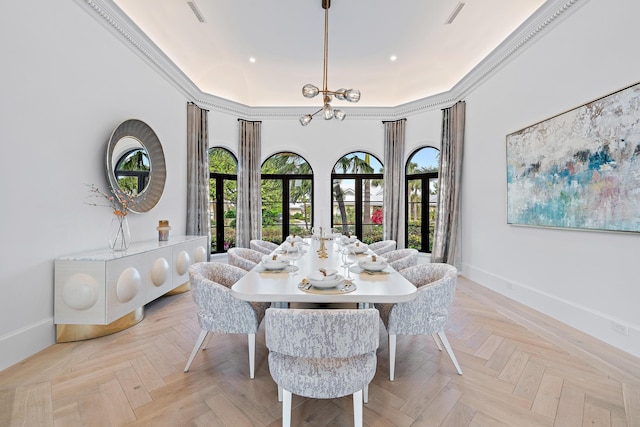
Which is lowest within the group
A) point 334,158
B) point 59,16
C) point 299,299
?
point 299,299

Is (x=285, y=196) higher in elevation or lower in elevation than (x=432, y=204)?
higher

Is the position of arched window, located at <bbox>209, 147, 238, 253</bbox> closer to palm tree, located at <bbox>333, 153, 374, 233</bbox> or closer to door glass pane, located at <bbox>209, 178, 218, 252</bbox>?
door glass pane, located at <bbox>209, 178, 218, 252</bbox>

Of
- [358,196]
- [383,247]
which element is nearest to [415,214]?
[358,196]

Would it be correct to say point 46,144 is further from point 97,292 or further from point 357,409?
point 357,409

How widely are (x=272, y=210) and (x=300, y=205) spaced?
67 cm

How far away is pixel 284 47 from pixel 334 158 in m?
2.44

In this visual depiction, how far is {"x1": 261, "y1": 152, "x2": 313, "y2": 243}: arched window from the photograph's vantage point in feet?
20.5

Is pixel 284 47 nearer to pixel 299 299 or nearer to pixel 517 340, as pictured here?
pixel 299 299

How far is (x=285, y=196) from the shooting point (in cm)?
632

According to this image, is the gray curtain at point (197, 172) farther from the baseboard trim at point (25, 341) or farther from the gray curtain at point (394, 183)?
the gray curtain at point (394, 183)

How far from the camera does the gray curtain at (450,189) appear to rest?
16.3ft

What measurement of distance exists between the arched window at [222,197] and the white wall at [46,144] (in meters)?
2.50

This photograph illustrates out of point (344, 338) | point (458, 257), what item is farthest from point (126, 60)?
point (458, 257)

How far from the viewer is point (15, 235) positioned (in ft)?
7.25
